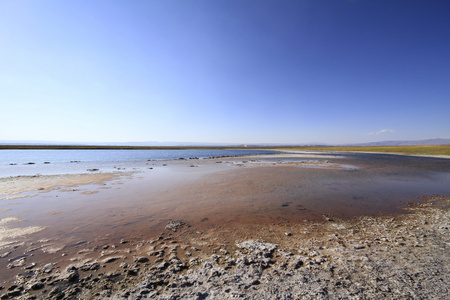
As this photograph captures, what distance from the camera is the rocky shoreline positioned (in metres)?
3.48

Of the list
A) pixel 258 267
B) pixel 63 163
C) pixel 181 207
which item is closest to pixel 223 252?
pixel 258 267

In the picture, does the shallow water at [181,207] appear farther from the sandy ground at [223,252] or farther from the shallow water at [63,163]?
the shallow water at [63,163]

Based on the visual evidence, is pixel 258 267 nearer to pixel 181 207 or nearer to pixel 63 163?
pixel 181 207

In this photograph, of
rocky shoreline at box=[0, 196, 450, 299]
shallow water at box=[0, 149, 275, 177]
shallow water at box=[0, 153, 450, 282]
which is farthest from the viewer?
shallow water at box=[0, 149, 275, 177]

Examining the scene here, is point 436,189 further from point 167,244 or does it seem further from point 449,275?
point 167,244

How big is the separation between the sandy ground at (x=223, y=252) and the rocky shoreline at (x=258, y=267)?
0.02 metres

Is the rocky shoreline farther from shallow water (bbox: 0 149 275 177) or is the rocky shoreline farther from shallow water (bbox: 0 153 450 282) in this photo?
shallow water (bbox: 0 149 275 177)

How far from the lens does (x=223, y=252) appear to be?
5.01 meters

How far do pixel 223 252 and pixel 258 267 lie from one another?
3.71 feet

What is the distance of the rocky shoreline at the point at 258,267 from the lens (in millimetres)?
3482

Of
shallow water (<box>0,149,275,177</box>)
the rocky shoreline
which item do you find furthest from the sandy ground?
shallow water (<box>0,149,275,177</box>)

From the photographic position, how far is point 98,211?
8.55 m

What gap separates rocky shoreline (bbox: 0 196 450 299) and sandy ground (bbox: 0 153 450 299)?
2 centimetres

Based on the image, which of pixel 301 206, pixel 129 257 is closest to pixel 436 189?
pixel 301 206
